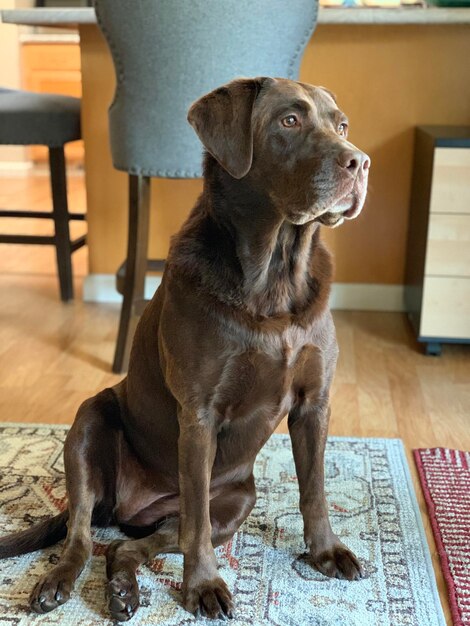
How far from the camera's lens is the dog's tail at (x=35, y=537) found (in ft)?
5.06

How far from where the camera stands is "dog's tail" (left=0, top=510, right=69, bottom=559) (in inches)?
60.7

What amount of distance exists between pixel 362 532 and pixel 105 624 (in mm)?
577

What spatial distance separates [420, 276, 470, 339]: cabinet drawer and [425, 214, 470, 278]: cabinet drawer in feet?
0.11

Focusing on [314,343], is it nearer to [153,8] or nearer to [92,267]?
[153,8]

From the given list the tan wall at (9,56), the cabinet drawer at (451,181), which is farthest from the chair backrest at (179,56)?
the tan wall at (9,56)

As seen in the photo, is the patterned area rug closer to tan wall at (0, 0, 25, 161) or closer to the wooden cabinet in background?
the wooden cabinet in background

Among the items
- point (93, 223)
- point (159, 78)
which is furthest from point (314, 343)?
point (93, 223)

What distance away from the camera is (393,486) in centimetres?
187

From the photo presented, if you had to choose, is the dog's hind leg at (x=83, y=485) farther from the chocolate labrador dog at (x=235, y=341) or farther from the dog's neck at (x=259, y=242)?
the dog's neck at (x=259, y=242)

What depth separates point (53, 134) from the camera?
3066 mm

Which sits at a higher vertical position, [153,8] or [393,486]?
[153,8]

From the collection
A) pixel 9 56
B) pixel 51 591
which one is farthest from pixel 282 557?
pixel 9 56

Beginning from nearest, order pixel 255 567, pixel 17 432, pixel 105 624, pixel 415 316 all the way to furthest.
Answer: pixel 105 624, pixel 255 567, pixel 17 432, pixel 415 316

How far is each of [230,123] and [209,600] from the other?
82 centimetres
